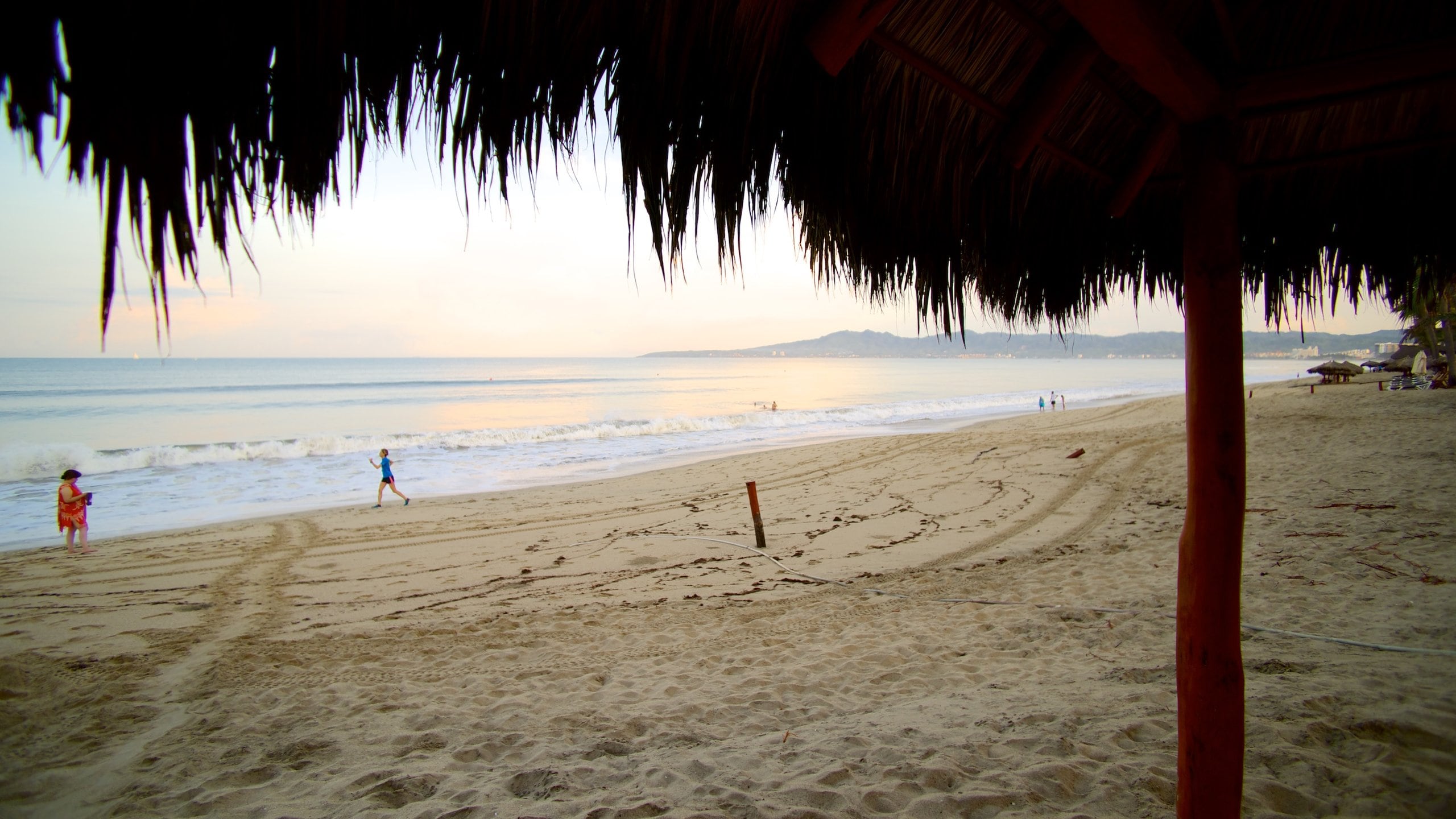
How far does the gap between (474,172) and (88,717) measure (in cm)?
483

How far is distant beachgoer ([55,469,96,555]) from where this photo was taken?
809 centimetres

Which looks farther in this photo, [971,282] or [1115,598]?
[1115,598]

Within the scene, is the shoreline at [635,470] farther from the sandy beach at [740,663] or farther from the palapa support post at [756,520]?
the palapa support post at [756,520]

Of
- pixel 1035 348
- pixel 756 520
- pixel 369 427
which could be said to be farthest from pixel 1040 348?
pixel 756 520

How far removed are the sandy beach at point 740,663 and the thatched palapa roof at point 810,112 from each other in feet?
6.63

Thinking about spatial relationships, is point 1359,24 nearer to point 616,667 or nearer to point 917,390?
point 616,667

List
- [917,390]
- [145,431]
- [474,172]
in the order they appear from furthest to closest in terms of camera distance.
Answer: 1. [917,390]
2. [145,431]
3. [474,172]

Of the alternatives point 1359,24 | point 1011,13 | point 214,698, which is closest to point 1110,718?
point 1359,24

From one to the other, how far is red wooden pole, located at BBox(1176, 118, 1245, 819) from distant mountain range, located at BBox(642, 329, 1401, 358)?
102333 mm

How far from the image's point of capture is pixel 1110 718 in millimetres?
2898

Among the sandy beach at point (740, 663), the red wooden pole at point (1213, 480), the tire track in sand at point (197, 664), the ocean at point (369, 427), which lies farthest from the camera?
the ocean at point (369, 427)

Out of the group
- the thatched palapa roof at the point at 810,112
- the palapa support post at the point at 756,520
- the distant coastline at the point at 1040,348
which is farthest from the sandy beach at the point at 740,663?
the distant coastline at the point at 1040,348

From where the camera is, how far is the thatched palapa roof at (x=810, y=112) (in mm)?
833

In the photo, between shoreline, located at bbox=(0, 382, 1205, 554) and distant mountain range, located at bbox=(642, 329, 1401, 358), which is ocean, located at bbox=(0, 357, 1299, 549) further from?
distant mountain range, located at bbox=(642, 329, 1401, 358)
